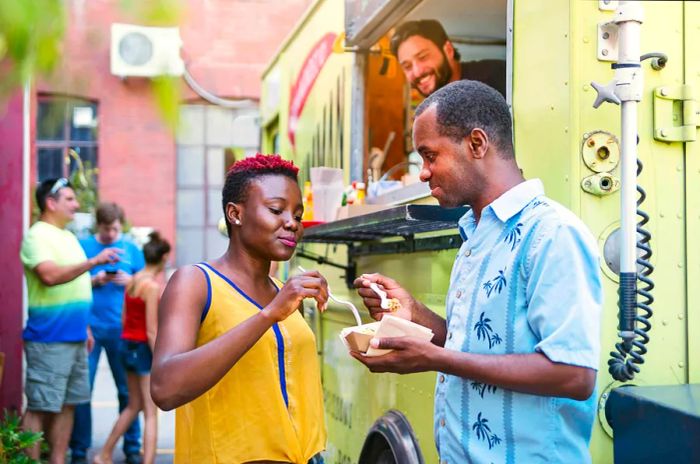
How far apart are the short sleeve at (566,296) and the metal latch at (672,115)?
0.71 m

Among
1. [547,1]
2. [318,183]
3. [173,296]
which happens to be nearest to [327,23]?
[318,183]

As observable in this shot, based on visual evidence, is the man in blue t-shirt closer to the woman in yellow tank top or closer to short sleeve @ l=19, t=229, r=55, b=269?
short sleeve @ l=19, t=229, r=55, b=269

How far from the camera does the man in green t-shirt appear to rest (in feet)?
19.2

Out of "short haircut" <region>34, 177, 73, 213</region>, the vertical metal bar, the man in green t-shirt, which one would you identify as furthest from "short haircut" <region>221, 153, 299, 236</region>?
"short haircut" <region>34, 177, 73, 213</region>

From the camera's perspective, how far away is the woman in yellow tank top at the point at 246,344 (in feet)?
7.82

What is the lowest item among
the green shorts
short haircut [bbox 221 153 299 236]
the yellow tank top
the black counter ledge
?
the green shorts

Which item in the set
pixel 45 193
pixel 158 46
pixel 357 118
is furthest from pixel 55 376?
pixel 158 46

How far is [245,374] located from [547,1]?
1.42m

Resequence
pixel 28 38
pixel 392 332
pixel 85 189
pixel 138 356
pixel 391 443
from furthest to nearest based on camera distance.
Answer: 1. pixel 85 189
2. pixel 138 356
3. pixel 391 443
4. pixel 392 332
5. pixel 28 38

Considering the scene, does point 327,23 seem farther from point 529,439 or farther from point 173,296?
point 529,439

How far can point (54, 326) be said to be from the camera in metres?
5.96

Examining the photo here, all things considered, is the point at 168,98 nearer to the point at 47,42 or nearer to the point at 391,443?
the point at 47,42

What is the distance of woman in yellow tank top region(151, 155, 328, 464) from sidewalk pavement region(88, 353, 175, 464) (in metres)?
4.58

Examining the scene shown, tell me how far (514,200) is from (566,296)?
33 cm
